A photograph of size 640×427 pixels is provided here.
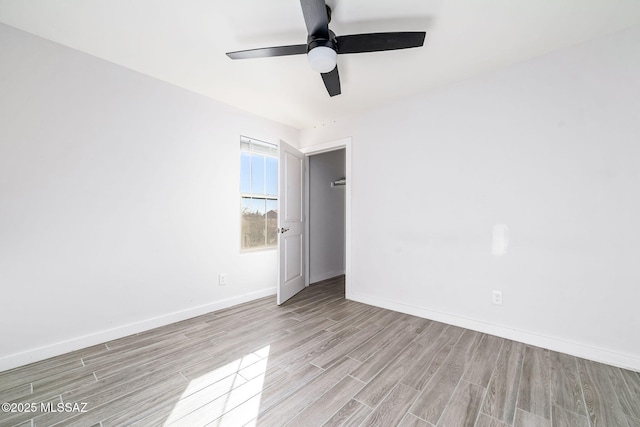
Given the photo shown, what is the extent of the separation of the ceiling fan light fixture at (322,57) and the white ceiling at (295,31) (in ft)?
0.99

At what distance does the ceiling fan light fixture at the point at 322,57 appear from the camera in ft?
5.74

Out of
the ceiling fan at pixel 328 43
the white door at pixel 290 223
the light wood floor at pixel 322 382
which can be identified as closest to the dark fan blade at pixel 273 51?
the ceiling fan at pixel 328 43

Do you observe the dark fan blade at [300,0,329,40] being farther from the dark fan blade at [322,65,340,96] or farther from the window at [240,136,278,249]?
the window at [240,136,278,249]

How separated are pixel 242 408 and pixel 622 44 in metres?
3.68

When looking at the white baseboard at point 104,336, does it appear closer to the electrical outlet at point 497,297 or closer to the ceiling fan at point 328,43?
the ceiling fan at point 328,43

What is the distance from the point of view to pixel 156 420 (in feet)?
4.69

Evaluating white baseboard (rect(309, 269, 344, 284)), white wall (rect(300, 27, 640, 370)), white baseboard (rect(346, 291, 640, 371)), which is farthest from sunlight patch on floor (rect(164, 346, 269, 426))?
white baseboard (rect(309, 269, 344, 284))

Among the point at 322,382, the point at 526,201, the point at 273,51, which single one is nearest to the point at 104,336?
the point at 322,382

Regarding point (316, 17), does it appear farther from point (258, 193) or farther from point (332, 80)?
point (258, 193)

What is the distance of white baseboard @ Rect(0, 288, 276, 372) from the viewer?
1.95 meters

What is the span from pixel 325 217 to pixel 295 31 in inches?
120

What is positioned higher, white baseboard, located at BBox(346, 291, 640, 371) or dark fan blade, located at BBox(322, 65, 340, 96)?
dark fan blade, located at BBox(322, 65, 340, 96)

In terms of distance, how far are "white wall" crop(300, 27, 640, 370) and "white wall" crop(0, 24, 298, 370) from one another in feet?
7.00

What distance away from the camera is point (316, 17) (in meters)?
1.57
